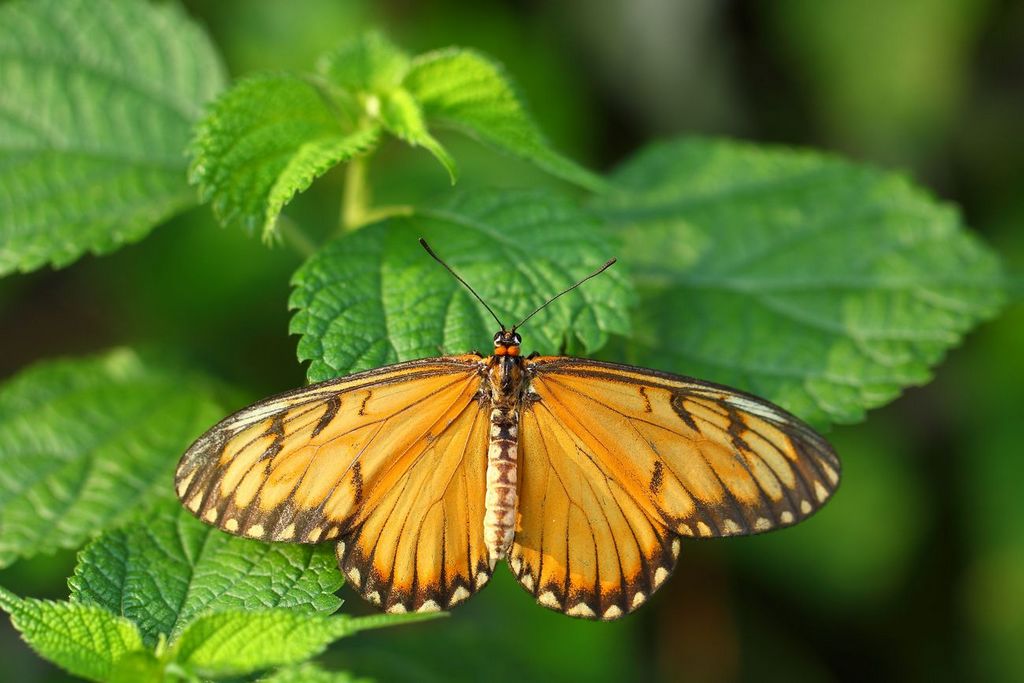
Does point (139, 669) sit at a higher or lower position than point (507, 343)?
lower

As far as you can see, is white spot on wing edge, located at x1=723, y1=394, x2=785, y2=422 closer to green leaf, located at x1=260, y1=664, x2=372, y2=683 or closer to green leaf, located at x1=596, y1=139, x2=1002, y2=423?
green leaf, located at x1=596, y1=139, x2=1002, y2=423

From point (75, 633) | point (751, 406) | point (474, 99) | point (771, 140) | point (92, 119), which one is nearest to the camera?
point (75, 633)

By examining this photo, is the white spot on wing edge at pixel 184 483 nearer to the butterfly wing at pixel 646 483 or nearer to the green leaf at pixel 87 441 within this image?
the green leaf at pixel 87 441

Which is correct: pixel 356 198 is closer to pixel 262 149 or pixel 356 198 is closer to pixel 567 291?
pixel 262 149

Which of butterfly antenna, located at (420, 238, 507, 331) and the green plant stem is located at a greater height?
the green plant stem

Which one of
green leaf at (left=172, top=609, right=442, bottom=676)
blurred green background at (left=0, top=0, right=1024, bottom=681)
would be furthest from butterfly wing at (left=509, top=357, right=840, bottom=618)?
blurred green background at (left=0, top=0, right=1024, bottom=681)

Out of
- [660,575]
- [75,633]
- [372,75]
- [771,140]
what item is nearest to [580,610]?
[660,575]
